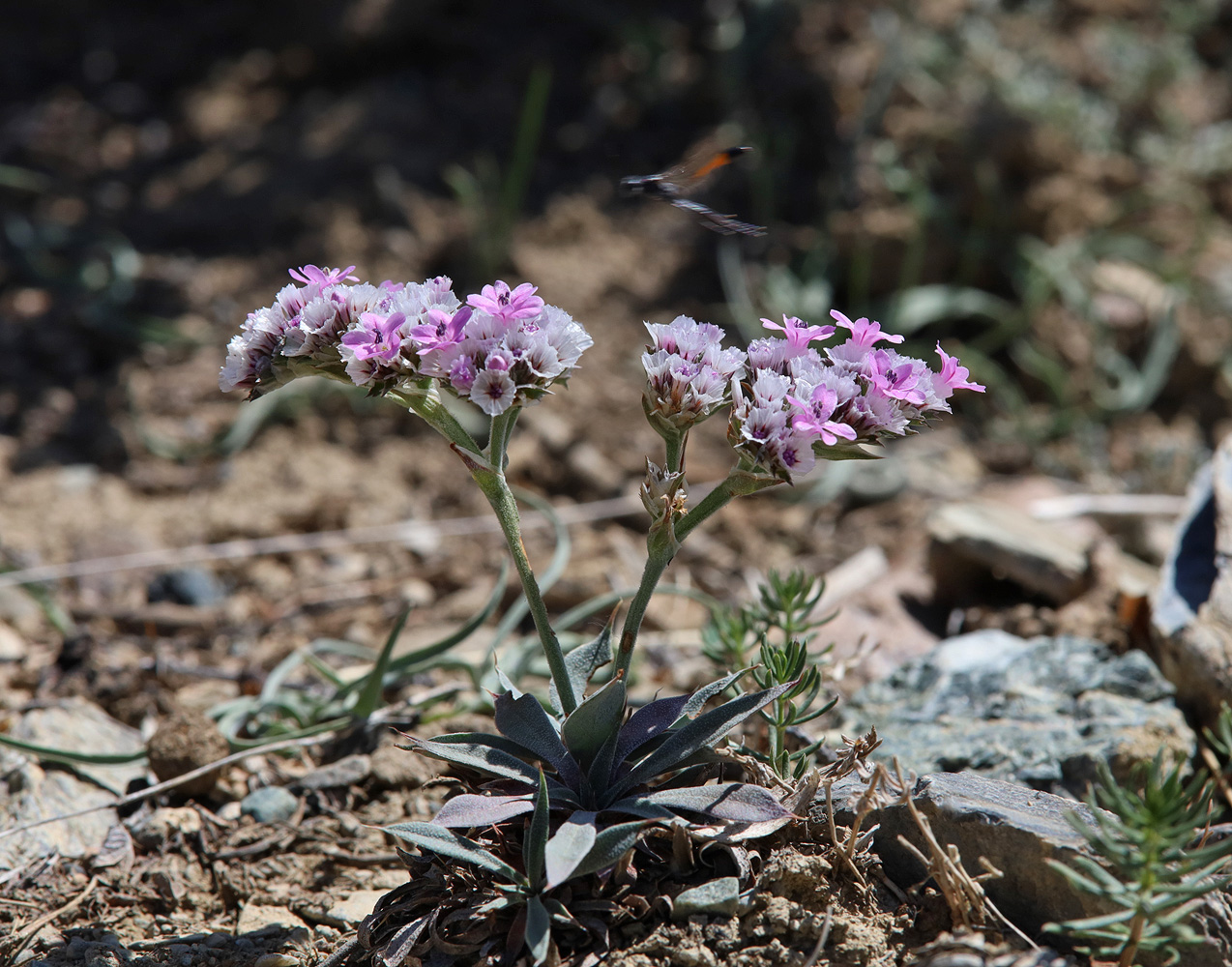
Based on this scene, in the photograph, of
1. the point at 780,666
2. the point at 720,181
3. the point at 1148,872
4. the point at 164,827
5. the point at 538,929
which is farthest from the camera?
the point at 720,181

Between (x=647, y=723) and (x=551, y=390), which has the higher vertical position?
(x=551, y=390)

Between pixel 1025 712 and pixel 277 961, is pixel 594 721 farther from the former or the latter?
pixel 1025 712

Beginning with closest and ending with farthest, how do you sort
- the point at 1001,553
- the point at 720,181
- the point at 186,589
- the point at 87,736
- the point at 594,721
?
1. the point at 594,721
2. the point at 87,736
3. the point at 1001,553
4. the point at 186,589
5. the point at 720,181

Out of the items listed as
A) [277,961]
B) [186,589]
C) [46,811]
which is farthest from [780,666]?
[186,589]

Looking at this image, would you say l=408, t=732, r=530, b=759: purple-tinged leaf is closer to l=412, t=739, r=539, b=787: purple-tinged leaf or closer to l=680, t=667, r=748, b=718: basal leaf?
l=412, t=739, r=539, b=787: purple-tinged leaf

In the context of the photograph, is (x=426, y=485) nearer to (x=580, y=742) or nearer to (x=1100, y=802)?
(x=580, y=742)

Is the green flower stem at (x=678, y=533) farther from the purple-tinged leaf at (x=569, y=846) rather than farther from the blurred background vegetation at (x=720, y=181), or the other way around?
the blurred background vegetation at (x=720, y=181)
